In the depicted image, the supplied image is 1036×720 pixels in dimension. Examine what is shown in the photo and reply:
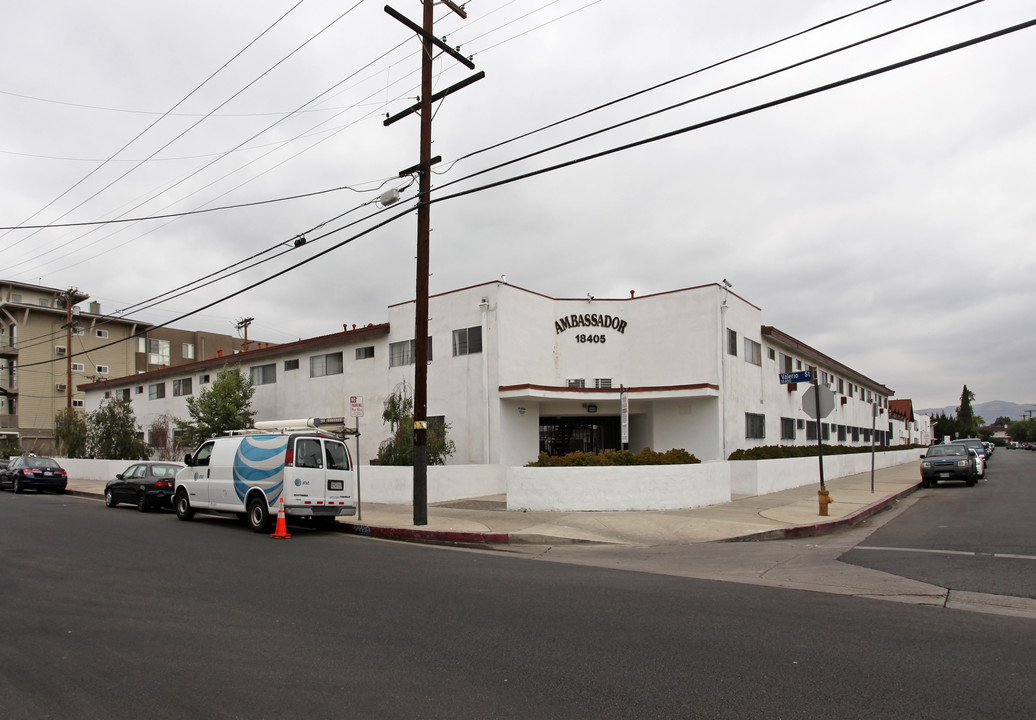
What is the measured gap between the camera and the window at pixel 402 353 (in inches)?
1021

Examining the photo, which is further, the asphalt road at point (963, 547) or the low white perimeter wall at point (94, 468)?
the low white perimeter wall at point (94, 468)

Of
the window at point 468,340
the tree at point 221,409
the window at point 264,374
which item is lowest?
the tree at point 221,409

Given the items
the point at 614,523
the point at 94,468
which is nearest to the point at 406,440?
the point at 614,523

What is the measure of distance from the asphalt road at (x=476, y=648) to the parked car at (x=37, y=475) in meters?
21.6

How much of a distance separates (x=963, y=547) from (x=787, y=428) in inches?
827

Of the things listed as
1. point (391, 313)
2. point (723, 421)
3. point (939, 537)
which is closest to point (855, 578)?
point (939, 537)

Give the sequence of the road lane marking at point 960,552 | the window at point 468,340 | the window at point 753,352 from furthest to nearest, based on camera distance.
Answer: the window at point 753,352, the window at point 468,340, the road lane marking at point 960,552

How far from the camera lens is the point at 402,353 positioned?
1037 inches

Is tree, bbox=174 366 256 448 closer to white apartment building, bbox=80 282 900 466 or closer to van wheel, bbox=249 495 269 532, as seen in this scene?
white apartment building, bbox=80 282 900 466

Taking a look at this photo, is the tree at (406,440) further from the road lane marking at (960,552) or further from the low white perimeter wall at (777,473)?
the road lane marking at (960,552)

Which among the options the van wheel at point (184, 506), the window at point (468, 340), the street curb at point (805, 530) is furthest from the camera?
the window at point (468, 340)

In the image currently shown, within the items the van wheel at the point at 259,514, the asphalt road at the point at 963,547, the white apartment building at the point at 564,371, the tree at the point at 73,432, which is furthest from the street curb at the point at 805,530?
the tree at the point at 73,432

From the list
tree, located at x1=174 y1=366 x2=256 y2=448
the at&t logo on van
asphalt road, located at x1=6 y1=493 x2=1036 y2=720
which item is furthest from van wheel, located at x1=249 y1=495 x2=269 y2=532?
tree, located at x1=174 y1=366 x2=256 y2=448

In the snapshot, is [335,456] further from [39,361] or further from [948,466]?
[39,361]
